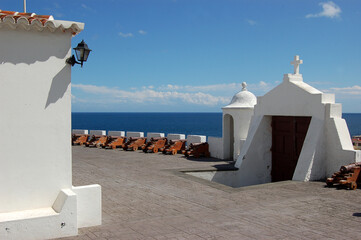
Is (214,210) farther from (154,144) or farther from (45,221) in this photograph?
(154,144)

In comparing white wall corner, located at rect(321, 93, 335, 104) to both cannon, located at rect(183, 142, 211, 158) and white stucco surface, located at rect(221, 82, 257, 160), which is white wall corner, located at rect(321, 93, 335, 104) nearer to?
white stucco surface, located at rect(221, 82, 257, 160)

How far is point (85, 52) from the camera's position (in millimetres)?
6008

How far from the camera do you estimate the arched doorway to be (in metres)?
15.7

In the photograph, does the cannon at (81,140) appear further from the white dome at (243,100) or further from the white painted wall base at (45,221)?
the white painted wall base at (45,221)

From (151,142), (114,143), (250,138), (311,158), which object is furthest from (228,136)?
(114,143)

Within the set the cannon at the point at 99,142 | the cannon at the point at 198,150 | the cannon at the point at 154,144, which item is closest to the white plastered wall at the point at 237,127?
the cannon at the point at 198,150

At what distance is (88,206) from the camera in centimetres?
614

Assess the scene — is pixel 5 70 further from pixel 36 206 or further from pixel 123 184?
pixel 123 184

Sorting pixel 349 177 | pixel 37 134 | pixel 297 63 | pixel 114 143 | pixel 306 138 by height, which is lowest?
pixel 349 177

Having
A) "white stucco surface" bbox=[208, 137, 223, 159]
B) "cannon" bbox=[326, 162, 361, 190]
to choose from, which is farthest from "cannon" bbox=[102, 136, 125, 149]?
"cannon" bbox=[326, 162, 361, 190]

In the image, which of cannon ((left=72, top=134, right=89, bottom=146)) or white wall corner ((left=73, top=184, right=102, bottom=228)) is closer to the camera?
white wall corner ((left=73, top=184, right=102, bottom=228))

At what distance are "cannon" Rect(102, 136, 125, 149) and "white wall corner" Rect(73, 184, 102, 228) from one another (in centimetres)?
1285

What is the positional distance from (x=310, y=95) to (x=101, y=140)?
12.4m

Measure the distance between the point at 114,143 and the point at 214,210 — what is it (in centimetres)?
1264
